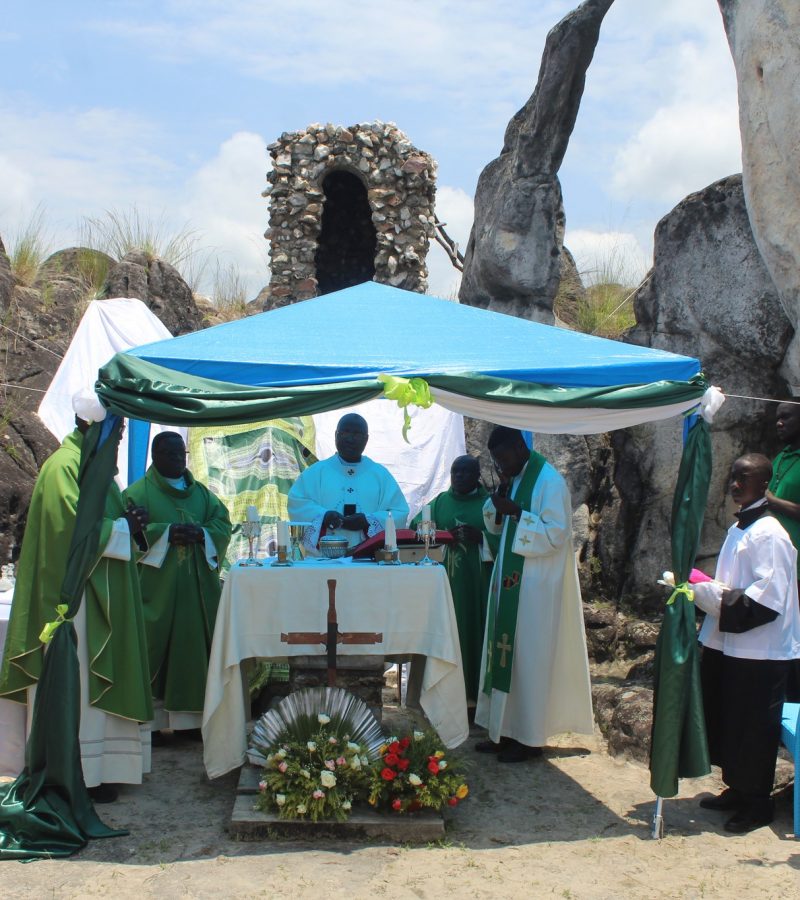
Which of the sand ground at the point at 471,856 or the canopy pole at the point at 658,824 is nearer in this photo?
the sand ground at the point at 471,856

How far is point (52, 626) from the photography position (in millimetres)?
4770

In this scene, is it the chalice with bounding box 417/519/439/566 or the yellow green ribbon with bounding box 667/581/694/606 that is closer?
the yellow green ribbon with bounding box 667/581/694/606

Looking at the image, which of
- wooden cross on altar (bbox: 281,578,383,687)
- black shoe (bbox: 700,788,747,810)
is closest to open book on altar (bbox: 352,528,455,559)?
wooden cross on altar (bbox: 281,578,383,687)

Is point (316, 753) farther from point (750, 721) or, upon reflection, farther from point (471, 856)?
point (750, 721)

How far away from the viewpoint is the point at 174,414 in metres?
4.78

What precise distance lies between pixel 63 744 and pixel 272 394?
1.95m

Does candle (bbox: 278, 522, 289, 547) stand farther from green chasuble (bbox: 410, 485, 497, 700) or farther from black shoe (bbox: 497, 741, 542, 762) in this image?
black shoe (bbox: 497, 741, 542, 762)

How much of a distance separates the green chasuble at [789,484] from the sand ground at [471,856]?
142 cm

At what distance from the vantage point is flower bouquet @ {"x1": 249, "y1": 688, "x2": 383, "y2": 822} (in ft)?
15.5

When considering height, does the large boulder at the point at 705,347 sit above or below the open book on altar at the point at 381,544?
above

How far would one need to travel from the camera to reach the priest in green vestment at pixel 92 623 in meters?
4.98

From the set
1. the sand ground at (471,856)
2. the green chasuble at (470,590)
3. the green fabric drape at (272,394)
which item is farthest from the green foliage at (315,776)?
the green chasuble at (470,590)

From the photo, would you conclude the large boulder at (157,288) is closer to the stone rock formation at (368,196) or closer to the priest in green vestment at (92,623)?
the stone rock formation at (368,196)

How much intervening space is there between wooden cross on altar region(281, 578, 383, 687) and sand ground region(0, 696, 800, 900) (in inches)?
36.2
